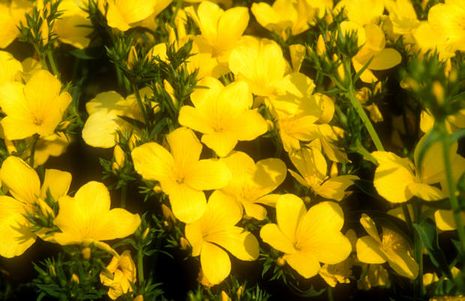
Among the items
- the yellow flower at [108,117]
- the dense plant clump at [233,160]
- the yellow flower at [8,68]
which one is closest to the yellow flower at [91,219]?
the dense plant clump at [233,160]

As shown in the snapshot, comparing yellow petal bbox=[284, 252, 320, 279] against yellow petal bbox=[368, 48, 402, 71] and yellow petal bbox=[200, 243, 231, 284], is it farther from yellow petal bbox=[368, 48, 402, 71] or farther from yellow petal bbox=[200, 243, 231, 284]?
yellow petal bbox=[368, 48, 402, 71]

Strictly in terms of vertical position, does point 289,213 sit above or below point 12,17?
below

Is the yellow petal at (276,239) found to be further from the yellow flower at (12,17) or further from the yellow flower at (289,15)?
the yellow flower at (12,17)

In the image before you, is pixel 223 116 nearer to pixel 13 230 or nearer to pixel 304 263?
pixel 304 263

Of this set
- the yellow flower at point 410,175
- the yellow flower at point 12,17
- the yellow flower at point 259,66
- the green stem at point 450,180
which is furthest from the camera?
the yellow flower at point 12,17

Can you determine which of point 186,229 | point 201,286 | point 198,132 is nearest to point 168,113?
point 198,132

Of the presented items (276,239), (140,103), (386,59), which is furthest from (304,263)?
(386,59)
